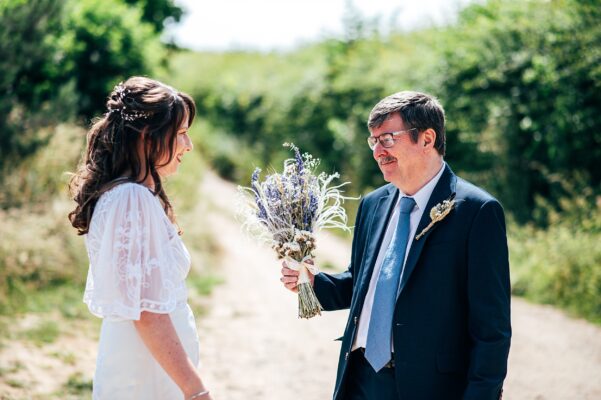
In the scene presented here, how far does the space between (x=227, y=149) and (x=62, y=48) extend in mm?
10424

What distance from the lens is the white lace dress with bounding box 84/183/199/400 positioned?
2.31 meters

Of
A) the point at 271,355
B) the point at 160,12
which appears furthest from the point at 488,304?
the point at 160,12

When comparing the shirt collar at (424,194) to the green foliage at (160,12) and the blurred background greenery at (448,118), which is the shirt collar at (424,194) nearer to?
the blurred background greenery at (448,118)

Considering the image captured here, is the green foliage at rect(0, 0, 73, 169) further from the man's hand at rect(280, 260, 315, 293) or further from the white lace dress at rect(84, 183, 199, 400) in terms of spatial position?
the white lace dress at rect(84, 183, 199, 400)

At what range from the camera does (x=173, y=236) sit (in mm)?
2467

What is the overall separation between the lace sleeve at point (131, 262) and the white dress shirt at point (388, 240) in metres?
0.98

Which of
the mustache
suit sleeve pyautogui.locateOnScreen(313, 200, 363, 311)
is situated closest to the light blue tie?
the mustache

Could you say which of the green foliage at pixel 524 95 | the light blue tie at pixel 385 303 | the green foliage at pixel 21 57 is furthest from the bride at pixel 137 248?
the green foliage at pixel 524 95

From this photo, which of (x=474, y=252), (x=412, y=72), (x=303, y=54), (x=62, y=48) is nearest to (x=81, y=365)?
(x=474, y=252)

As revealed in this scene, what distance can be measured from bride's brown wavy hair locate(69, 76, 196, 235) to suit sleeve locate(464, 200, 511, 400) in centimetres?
132

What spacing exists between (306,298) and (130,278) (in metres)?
1.13

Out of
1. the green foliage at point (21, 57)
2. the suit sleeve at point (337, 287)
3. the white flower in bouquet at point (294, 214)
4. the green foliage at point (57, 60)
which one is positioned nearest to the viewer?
the white flower in bouquet at point (294, 214)

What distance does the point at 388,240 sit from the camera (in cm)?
302

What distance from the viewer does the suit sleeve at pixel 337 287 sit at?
328 centimetres
